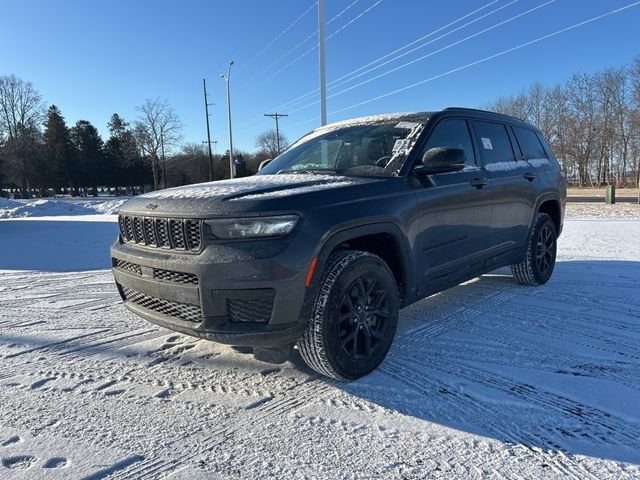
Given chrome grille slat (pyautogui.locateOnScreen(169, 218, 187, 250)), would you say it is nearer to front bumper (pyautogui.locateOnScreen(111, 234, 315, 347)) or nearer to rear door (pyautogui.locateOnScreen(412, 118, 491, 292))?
front bumper (pyautogui.locateOnScreen(111, 234, 315, 347))

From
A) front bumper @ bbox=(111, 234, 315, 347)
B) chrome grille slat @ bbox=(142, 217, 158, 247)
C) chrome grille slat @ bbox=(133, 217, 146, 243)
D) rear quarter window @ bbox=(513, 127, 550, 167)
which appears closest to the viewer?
front bumper @ bbox=(111, 234, 315, 347)

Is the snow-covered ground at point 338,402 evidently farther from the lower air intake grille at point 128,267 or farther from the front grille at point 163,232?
the front grille at point 163,232

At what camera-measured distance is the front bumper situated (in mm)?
2408

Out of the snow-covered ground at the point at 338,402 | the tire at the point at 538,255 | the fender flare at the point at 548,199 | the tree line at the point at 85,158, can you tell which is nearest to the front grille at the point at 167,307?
the snow-covered ground at the point at 338,402

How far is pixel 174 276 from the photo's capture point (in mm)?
2668

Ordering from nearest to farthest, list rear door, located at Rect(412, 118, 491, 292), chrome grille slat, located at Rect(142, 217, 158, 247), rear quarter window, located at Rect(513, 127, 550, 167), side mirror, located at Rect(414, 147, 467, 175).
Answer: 1. chrome grille slat, located at Rect(142, 217, 158, 247)
2. side mirror, located at Rect(414, 147, 467, 175)
3. rear door, located at Rect(412, 118, 491, 292)
4. rear quarter window, located at Rect(513, 127, 550, 167)

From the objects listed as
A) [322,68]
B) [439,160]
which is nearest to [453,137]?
[439,160]

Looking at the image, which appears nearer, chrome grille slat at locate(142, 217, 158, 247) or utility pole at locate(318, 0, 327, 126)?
chrome grille slat at locate(142, 217, 158, 247)

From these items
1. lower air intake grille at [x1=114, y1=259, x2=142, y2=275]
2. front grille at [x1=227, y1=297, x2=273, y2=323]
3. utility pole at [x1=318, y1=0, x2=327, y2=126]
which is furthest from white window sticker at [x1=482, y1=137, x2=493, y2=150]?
utility pole at [x1=318, y1=0, x2=327, y2=126]

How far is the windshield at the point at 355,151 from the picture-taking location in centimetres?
338

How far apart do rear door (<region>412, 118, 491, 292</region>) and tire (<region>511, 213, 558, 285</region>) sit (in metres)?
1.22

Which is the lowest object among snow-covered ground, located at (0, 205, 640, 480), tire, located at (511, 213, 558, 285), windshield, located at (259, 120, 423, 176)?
snow-covered ground, located at (0, 205, 640, 480)

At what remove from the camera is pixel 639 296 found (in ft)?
15.1

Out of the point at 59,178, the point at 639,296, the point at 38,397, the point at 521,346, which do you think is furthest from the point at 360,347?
the point at 59,178
